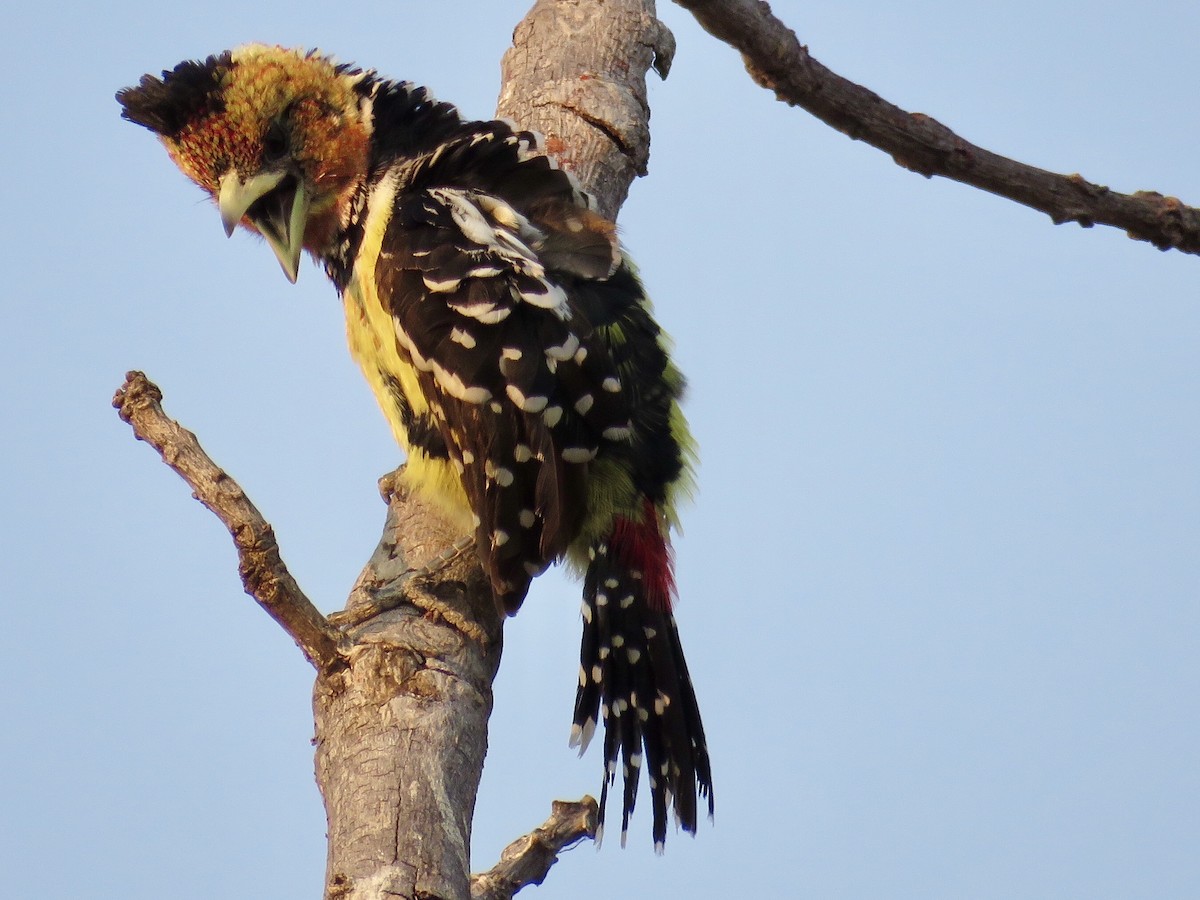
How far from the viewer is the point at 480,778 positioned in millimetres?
2287

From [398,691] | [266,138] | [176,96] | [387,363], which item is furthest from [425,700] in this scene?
[176,96]

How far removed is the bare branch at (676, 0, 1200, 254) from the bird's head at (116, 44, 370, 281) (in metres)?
0.91

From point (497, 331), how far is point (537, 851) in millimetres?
1029

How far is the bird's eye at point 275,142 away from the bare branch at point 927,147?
101 centimetres

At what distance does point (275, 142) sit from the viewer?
3.19 meters

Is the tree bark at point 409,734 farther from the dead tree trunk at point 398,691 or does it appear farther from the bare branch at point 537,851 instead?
the bare branch at point 537,851

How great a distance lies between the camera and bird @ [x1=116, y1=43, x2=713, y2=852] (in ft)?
8.81

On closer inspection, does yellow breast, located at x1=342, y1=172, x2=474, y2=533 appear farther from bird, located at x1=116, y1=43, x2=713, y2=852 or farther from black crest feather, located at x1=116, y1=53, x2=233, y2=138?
black crest feather, located at x1=116, y1=53, x2=233, y2=138

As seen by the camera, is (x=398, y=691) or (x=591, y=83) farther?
(x=591, y=83)

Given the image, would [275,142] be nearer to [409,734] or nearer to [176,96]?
[176,96]

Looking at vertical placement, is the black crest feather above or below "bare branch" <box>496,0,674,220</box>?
below

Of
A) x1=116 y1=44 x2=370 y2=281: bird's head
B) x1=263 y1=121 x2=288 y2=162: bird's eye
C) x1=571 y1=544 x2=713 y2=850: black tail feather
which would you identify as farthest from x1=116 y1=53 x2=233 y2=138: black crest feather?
x1=571 y1=544 x2=713 y2=850: black tail feather

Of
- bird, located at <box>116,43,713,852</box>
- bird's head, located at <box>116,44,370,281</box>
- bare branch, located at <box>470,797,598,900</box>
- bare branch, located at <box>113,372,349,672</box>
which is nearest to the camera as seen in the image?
bare branch, located at <box>113,372,349,672</box>

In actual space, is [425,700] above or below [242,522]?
below
